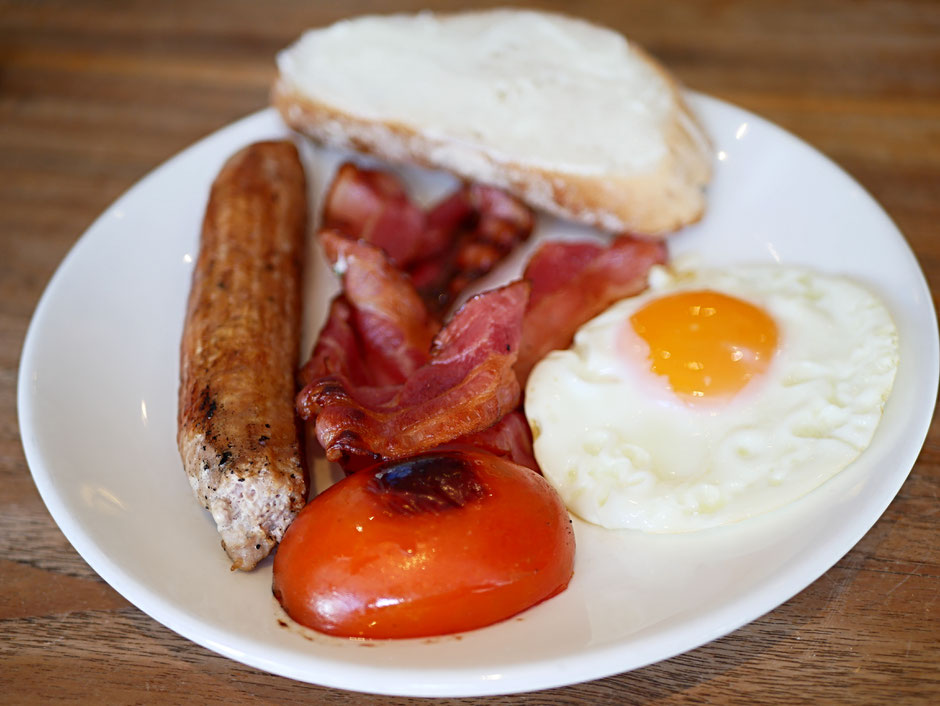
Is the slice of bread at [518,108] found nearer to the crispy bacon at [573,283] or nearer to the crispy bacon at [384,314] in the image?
the crispy bacon at [573,283]

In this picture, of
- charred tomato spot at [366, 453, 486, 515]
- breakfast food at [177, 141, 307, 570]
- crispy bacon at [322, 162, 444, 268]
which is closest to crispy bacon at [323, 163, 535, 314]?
crispy bacon at [322, 162, 444, 268]

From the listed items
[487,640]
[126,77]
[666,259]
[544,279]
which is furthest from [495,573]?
[126,77]

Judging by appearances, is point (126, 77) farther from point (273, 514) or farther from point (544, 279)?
point (273, 514)

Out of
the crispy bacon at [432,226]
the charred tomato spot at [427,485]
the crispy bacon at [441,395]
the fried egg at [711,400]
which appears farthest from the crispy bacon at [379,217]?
the charred tomato spot at [427,485]

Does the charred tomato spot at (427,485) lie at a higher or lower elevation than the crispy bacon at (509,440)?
higher

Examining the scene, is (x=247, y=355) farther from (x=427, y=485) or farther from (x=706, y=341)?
(x=706, y=341)

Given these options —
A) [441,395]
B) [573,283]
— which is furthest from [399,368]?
[573,283]
